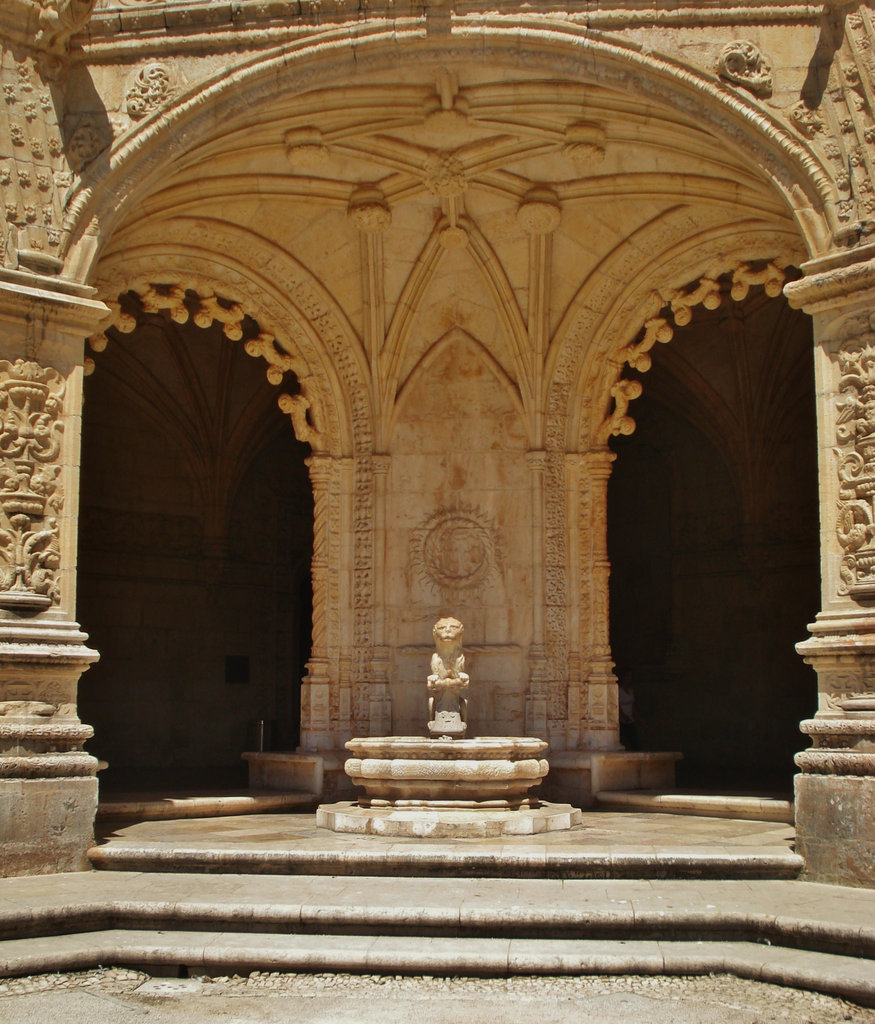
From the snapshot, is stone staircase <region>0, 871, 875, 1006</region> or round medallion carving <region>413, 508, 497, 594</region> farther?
round medallion carving <region>413, 508, 497, 594</region>

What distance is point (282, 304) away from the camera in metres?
11.0

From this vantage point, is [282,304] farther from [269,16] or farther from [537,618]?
[537,618]

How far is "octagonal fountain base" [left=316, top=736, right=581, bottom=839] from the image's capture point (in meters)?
8.42

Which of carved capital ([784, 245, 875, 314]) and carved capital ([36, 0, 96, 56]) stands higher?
carved capital ([36, 0, 96, 56])

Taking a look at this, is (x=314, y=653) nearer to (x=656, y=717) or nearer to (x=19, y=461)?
(x=19, y=461)

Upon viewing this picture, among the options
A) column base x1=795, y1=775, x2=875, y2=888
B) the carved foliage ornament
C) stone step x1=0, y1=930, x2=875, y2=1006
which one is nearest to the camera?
stone step x1=0, y1=930, x2=875, y2=1006

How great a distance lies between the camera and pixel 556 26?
834 centimetres

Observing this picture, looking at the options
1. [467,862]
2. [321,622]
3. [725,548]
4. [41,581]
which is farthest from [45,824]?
[725,548]

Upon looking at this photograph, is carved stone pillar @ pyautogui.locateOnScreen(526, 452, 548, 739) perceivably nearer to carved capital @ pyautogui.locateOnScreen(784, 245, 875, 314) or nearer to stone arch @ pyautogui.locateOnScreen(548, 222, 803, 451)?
stone arch @ pyautogui.locateOnScreen(548, 222, 803, 451)

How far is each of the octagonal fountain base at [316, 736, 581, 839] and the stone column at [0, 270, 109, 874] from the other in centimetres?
199

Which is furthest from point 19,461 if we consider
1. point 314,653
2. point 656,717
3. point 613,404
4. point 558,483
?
point 656,717

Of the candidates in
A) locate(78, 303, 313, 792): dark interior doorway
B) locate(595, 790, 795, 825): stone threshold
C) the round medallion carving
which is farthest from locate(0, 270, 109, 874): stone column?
locate(78, 303, 313, 792): dark interior doorway

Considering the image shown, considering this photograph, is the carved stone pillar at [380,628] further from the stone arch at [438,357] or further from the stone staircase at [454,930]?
the stone staircase at [454,930]

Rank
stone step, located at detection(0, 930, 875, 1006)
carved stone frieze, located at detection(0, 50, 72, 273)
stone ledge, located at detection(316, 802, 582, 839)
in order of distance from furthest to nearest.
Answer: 1. stone ledge, located at detection(316, 802, 582, 839)
2. carved stone frieze, located at detection(0, 50, 72, 273)
3. stone step, located at detection(0, 930, 875, 1006)
